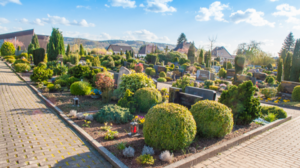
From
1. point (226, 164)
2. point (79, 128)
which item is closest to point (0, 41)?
point (79, 128)

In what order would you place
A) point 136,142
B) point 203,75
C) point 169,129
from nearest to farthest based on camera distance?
point 169,129 → point 136,142 → point 203,75

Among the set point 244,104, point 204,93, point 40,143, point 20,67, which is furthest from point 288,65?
Result: point 20,67

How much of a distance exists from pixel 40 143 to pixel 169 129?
336 centimetres

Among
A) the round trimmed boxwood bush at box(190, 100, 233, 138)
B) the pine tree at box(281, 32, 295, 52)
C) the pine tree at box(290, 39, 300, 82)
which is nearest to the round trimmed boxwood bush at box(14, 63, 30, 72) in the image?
the round trimmed boxwood bush at box(190, 100, 233, 138)

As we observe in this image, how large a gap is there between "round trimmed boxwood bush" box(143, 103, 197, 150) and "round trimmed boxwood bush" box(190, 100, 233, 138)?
2.86 ft

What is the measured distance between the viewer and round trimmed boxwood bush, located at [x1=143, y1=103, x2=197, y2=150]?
421 cm

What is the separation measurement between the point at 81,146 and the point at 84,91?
232 inches

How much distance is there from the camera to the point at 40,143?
4.70 meters

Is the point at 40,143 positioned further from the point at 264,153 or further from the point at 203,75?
the point at 203,75

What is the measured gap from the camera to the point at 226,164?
13.9 ft

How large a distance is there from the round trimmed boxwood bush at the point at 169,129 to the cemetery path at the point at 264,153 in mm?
676

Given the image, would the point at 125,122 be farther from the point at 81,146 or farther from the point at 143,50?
the point at 143,50

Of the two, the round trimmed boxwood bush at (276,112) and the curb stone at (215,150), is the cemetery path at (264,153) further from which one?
the round trimmed boxwood bush at (276,112)

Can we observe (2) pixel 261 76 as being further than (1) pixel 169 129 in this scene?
Yes
